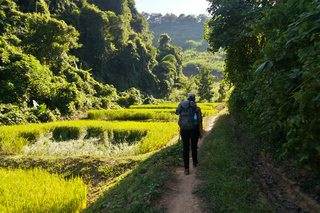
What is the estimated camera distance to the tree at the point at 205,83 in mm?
32875

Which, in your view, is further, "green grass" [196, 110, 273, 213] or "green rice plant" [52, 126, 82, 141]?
"green rice plant" [52, 126, 82, 141]

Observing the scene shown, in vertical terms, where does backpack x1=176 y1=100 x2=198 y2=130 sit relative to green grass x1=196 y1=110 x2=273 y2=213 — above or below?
above

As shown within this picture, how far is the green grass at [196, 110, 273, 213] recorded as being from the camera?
265 centimetres

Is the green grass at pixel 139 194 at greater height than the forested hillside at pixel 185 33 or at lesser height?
lesser

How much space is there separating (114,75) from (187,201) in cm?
3169

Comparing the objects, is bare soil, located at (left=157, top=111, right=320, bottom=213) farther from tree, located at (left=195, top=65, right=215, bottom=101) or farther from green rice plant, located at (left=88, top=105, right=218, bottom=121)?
tree, located at (left=195, top=65, right=215, bottom=101)

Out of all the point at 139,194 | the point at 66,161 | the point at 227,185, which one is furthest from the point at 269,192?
the point at 66,161

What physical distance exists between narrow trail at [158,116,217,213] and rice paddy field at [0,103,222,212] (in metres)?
1.93

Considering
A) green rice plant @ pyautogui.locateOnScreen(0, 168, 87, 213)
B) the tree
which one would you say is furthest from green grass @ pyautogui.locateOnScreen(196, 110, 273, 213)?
the tree

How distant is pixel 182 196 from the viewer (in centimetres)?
322

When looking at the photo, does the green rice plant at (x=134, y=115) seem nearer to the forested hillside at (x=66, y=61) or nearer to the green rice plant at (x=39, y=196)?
the forested hillside at (x=66, y=61)

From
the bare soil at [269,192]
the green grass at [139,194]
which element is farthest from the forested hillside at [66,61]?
the bare soil at [269,192]

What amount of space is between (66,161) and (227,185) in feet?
16.7

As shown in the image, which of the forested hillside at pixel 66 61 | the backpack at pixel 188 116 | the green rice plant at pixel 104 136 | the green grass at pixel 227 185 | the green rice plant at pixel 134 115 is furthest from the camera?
the green rice plant at pixel 134 115
